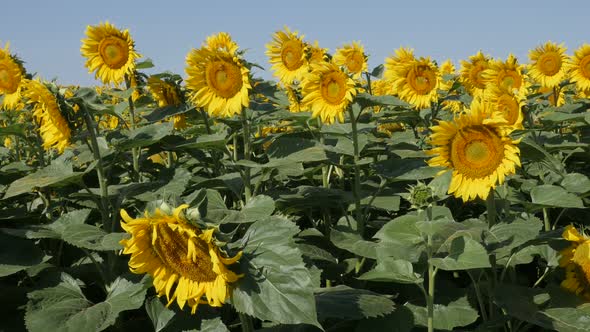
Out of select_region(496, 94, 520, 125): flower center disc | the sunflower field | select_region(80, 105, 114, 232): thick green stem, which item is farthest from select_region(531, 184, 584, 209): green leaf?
select_region(80, 105, 114, 232): thick green stem

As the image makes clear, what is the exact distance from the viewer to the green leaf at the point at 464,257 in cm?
224

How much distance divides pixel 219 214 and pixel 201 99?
117 centimetres

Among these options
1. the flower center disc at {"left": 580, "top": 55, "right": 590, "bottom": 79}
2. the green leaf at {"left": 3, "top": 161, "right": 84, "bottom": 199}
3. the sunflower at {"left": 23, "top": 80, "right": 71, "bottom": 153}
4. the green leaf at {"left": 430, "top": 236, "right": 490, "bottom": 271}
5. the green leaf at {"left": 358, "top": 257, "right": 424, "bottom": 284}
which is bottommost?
the green leaf at {"left": 358, "top": 257, "right": 424, "bottom": 284}

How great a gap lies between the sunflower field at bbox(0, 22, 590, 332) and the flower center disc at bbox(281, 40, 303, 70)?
0.52m

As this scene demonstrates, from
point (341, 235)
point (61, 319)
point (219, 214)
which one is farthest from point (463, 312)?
point (61, 319)

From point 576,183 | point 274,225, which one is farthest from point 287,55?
point 274,225

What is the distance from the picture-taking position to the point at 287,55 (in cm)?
494

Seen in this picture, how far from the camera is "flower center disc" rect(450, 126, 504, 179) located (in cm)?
267

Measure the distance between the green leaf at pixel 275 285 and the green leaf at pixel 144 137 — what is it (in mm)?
1391

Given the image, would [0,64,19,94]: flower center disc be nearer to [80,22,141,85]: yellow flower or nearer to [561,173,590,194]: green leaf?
[80,22,141,85]: yellow flower

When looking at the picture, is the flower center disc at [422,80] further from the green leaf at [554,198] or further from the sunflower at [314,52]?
the green leaf at [554,198]

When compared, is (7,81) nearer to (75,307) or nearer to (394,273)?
(75,307)

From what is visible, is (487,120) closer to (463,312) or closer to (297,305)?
(463,312)

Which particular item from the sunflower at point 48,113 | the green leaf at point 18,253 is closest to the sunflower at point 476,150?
the sunflower at point 48,113
